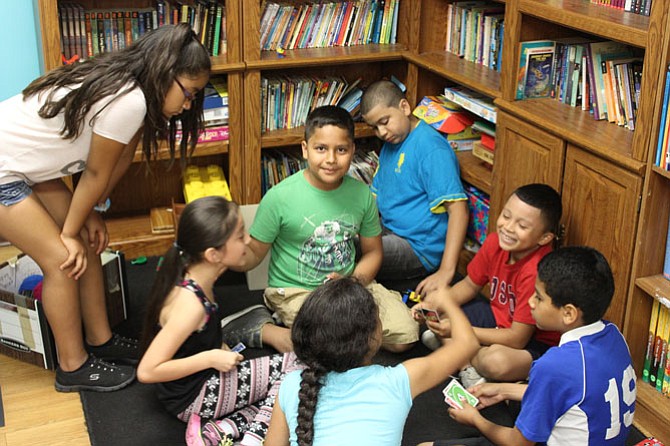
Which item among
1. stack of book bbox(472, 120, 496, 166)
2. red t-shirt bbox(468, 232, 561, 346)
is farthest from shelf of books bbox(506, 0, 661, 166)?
red t-shirt bbox(468, 232, 561, 346)

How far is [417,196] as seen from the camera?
3279 mm

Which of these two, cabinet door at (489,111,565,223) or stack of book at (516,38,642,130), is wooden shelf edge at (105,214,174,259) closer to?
cabinet door at (489,111,565,223)

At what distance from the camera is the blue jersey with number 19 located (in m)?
2.08

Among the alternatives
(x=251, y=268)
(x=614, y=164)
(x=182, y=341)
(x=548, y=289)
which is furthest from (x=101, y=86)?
(x=614, y=164)

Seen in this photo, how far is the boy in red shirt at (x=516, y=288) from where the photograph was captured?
2.58 m

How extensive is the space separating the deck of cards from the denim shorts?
1378 millimetres

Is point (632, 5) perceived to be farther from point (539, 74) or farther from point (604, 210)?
point (604, 210)

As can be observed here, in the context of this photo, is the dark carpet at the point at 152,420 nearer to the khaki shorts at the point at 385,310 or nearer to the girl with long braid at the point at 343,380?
the khaki shorts at the point at 385,310

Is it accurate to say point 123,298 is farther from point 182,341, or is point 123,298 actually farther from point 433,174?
point 433,174

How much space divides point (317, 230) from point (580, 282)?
3.32 ft

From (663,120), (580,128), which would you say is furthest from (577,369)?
(580,128)

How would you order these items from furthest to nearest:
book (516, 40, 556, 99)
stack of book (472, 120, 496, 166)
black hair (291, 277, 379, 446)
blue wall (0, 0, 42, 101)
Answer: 1. blue wall (0, 0, 42, 101)
2. stack of book (472, 120, 496, 166)
3. book (516, 40, 556, 99)
4. black hair (291, 277, 379, 446)

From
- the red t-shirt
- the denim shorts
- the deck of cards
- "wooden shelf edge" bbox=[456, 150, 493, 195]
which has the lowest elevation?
the deck of cards

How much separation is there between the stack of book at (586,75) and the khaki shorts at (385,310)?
33.6 inches
